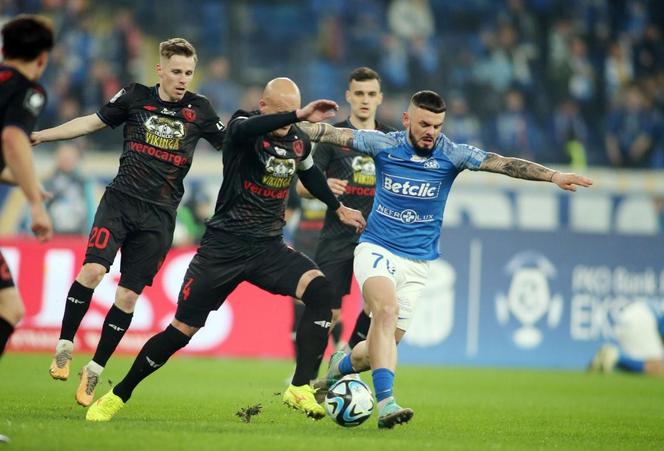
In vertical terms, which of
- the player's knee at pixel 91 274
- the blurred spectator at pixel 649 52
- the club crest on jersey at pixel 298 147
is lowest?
the player's knee at pixel 91 274

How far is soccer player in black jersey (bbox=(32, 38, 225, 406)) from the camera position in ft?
28.9

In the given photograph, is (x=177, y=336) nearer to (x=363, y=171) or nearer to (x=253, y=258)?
(x=253, y=258)

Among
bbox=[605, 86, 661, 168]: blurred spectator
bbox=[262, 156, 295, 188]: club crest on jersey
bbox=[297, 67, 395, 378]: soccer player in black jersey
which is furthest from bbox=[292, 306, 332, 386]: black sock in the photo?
bbox=[605, 86, 661, 168]: blurred spectator

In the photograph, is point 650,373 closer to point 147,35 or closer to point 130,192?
point 130,192

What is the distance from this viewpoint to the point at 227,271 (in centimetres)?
824

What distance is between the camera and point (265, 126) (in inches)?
298

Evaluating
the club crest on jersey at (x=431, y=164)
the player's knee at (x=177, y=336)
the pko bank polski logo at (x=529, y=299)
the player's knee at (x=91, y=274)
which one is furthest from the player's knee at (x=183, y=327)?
the pko bank polski logo at (x=529, y=299)

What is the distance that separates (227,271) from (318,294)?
0.69 m

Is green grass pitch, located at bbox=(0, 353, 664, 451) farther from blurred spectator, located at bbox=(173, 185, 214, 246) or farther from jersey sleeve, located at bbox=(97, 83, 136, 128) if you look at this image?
blurred spectator, located at bbox=(173, 185, 214, 246)

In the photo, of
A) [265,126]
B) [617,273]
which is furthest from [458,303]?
[265,126]

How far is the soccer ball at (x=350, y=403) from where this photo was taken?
25.6ft

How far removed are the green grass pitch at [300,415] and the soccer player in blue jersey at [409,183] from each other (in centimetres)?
105

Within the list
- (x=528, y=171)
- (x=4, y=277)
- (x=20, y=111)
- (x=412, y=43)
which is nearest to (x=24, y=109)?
(x=20, y=111)

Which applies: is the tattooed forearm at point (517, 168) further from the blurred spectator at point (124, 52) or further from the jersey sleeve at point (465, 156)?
the blurred spectator at point (124, 52)
